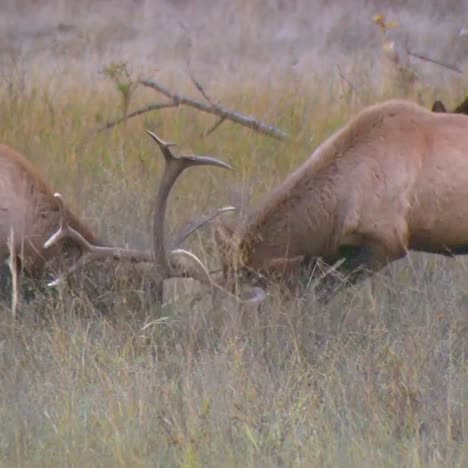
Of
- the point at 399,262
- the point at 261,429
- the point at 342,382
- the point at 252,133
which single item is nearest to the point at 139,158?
the point at 252,133

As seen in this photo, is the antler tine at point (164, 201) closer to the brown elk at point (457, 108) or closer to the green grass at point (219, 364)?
the green grass at point (219, 364)

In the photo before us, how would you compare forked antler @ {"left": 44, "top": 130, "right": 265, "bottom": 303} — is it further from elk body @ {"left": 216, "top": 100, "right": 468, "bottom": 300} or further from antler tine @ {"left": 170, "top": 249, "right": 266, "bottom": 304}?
elk body @ {"left": 216, "top": 100, "right": 468, "bottom": 300}

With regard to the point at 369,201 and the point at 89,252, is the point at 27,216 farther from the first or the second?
the point at 369,201

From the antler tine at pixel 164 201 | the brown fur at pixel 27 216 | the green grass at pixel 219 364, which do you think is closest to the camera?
the green grass at pixel 219 364

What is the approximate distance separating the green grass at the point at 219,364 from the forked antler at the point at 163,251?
0.08 m

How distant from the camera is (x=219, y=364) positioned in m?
6.38

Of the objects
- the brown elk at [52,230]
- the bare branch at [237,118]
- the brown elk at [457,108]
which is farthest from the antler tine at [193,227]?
the bare branch at [237,118]

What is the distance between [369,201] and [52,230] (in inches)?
59.7

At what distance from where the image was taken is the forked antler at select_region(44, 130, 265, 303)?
7.32m

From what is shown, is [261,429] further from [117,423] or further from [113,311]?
[113,311]

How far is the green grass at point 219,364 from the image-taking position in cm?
547

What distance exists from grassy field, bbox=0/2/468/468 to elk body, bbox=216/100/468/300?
7.9 inches

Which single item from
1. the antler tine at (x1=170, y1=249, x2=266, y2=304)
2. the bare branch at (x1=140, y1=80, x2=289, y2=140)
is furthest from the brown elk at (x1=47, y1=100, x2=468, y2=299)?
the bare branch at (x1=140, y1=80, x2=289, y2=140)

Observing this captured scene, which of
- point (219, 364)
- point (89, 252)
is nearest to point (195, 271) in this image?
point (89, 252)
